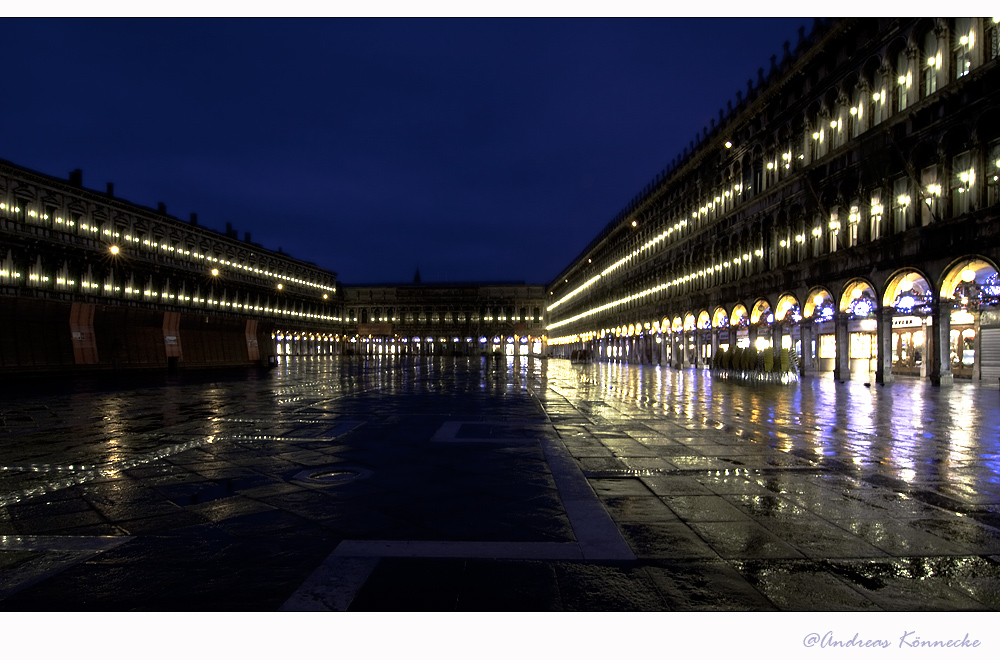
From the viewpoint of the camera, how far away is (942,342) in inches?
821

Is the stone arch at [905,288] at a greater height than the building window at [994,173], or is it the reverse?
the building window at [994,173]

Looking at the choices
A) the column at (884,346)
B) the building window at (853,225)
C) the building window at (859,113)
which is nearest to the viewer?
the column at (884,346)

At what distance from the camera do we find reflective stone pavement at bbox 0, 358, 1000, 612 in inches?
136

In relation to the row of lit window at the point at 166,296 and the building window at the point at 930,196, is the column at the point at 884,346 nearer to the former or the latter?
the building window at the point at 930,196

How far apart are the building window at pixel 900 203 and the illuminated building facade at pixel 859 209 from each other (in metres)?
0.05

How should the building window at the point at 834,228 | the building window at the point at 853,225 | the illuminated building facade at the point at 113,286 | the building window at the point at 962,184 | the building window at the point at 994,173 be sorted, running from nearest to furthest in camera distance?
the building window at the point at 994,173 → the building window at the point at 962,184 → the building window at the point at 853,225 → the building window at the point at 834,228 → the illuminated building facade at the point at 113,286

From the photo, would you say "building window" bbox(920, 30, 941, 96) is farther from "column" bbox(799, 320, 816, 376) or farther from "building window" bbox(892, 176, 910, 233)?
"column" bbox(799, 320, 816, 376)

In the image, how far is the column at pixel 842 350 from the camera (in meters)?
25.8

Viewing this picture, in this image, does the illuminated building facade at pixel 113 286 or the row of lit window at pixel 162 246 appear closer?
the illuminated building facade at pixel 113 286

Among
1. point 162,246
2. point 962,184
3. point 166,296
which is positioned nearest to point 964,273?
point 962,184

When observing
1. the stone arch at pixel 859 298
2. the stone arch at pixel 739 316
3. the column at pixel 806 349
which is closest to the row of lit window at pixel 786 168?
the stone arch at pixel 859 298

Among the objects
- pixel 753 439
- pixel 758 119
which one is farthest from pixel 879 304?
pixel 753 439

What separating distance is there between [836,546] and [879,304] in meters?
23.4
